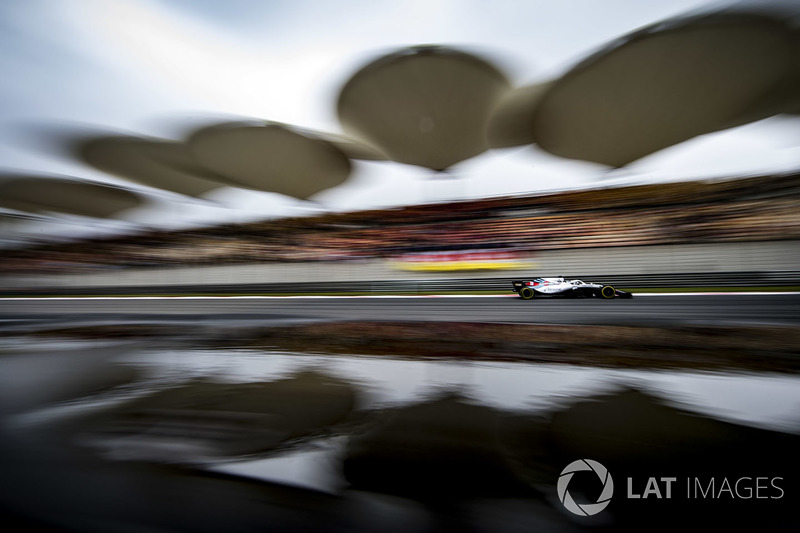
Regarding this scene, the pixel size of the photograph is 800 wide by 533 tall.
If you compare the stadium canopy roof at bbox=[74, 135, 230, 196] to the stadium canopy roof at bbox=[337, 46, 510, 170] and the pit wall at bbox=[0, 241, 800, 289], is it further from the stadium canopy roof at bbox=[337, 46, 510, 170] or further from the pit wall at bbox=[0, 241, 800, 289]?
the stadium canopy roof at bbox=[337, 46, 510, 170]

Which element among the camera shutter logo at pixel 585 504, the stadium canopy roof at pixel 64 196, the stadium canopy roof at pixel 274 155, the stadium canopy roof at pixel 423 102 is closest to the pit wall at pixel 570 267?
the stadium canopy roof at pixel 274 155

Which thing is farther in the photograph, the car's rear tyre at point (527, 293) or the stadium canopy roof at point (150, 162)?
the stadium canopy roof at point (150, 162)

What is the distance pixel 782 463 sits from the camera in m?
1.40

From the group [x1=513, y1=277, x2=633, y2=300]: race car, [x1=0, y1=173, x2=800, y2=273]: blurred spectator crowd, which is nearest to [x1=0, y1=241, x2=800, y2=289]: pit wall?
[x1=0, y1=173, x2=800, y2=273]: blurred spectator crowd

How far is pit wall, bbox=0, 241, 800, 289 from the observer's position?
10.4m

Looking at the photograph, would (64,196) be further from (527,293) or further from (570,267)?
(570,267)

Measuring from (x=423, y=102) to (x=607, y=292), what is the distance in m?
9.82

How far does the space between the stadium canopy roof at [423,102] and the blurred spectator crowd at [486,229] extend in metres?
3.46

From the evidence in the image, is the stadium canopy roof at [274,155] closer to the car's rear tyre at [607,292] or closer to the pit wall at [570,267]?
the pit wall at [570,267]

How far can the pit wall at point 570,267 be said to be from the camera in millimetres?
10438

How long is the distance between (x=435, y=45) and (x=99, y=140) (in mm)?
15386

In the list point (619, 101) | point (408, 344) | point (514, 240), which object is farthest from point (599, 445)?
point (619, 101)

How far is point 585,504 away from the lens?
4.04 ft

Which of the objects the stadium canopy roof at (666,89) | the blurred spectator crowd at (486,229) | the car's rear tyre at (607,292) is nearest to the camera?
the car's rear tyre at (607,292)
